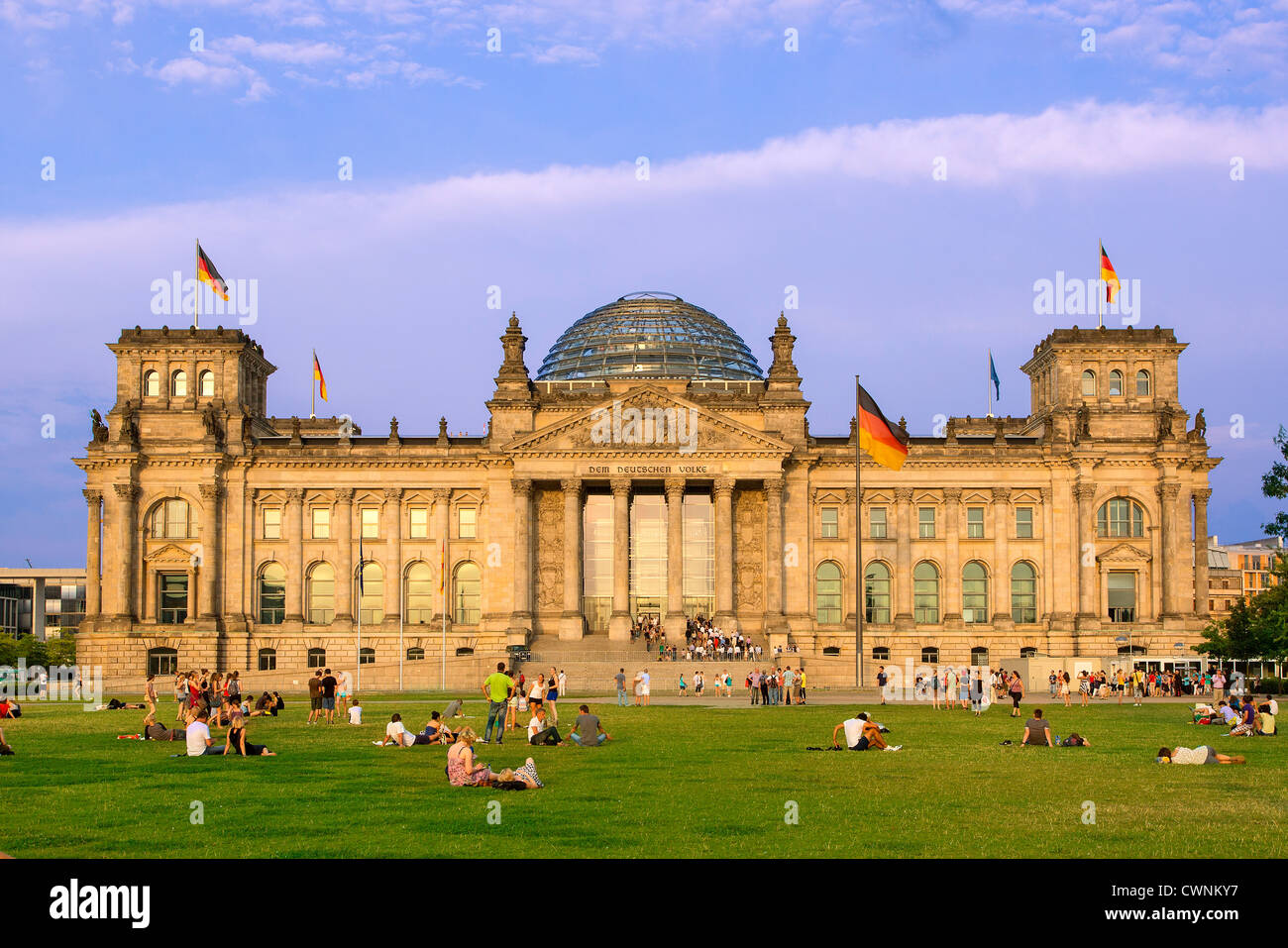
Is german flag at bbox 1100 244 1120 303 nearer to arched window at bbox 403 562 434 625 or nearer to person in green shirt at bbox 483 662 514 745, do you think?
arched window at bbox 403 562 434 625

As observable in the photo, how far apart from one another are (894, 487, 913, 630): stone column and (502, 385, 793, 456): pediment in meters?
9.91

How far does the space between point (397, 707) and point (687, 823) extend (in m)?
36.0

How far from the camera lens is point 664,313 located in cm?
10306

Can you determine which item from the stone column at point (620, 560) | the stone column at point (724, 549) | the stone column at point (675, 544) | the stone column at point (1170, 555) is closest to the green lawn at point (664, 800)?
the stone column at point (620, 560)

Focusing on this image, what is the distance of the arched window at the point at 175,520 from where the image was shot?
3524 inches

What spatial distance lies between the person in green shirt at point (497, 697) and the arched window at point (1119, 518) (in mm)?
62596

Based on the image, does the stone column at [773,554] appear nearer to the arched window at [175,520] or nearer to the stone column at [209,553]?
the stone column at [209,553]

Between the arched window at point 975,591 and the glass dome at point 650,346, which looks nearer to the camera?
the arched window at point 975,591

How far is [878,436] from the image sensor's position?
59656mm

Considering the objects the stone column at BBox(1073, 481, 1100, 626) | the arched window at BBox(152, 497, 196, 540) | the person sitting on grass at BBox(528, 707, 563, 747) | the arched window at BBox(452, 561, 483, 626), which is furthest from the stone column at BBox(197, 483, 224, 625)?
the person sitting on grass at BBox(528, 707, 563, 747)

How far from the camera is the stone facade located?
87688 millimetres

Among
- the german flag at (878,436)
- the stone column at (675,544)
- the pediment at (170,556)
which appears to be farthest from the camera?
the pediment at (170,556)
